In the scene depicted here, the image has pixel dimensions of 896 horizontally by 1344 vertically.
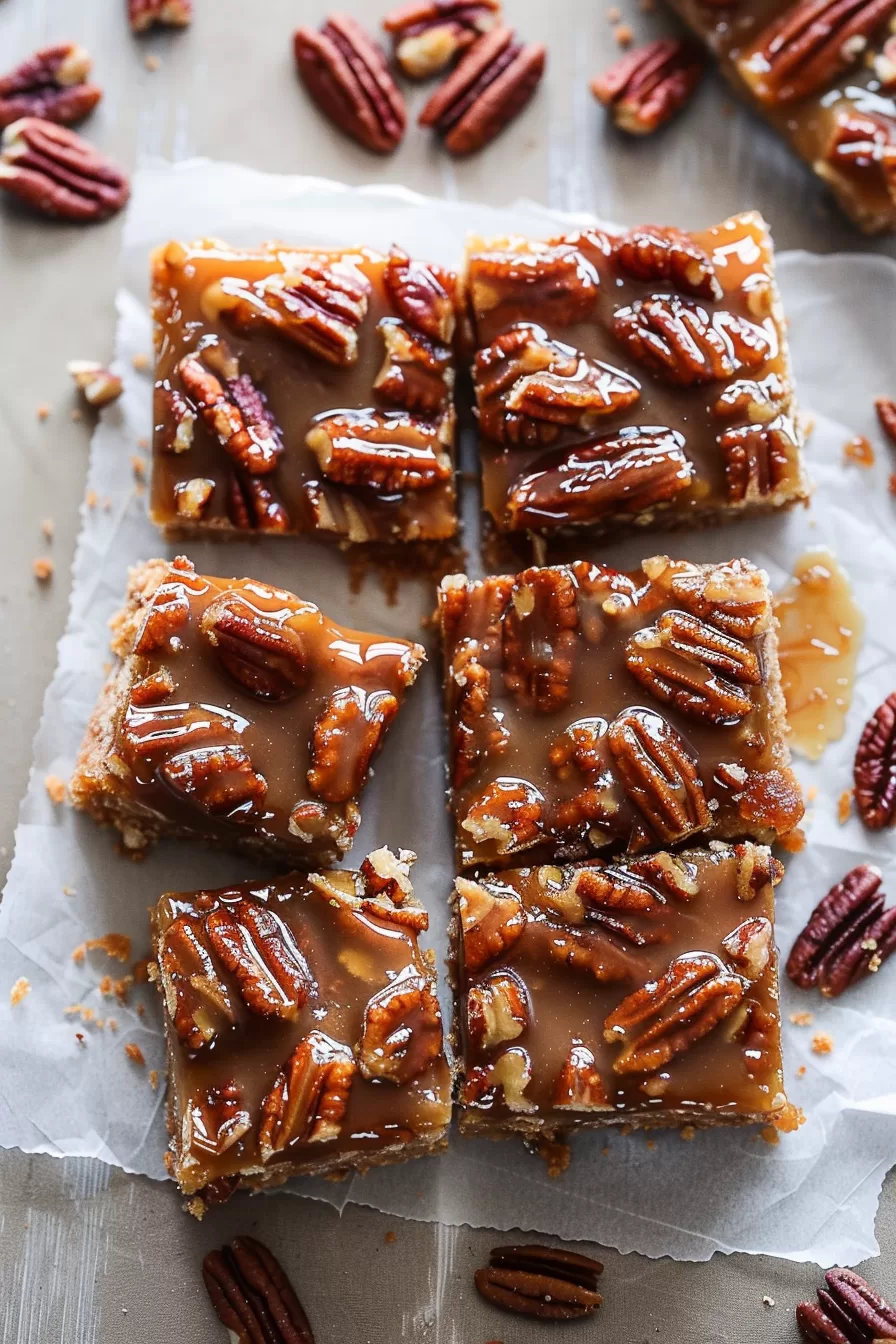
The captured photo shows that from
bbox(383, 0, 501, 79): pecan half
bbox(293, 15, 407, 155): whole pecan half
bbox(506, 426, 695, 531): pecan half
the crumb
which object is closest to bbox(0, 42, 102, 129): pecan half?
bbox(293, 15, 407, 155): whole pecan half

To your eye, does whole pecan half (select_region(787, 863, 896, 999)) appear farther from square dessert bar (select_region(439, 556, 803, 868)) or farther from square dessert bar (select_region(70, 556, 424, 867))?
square dessert bar (select_region(70, 556, 424, 867))

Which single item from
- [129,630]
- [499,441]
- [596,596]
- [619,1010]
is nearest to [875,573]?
[596,596]

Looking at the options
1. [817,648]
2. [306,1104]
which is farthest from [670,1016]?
[817,648]

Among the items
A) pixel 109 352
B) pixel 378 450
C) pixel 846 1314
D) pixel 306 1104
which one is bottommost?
pixel 846 1314

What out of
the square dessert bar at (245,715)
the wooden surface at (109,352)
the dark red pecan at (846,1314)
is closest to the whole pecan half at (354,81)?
the wooden surface at (109,352)

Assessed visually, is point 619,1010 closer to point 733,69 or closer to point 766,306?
point 766,306

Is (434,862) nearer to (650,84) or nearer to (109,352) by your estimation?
(109,352)

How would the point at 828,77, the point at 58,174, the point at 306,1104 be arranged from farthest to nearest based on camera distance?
the point at 58,174
the point at 828,77
the point at 306,1104

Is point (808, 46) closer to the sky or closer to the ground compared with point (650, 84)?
closer to the sky
